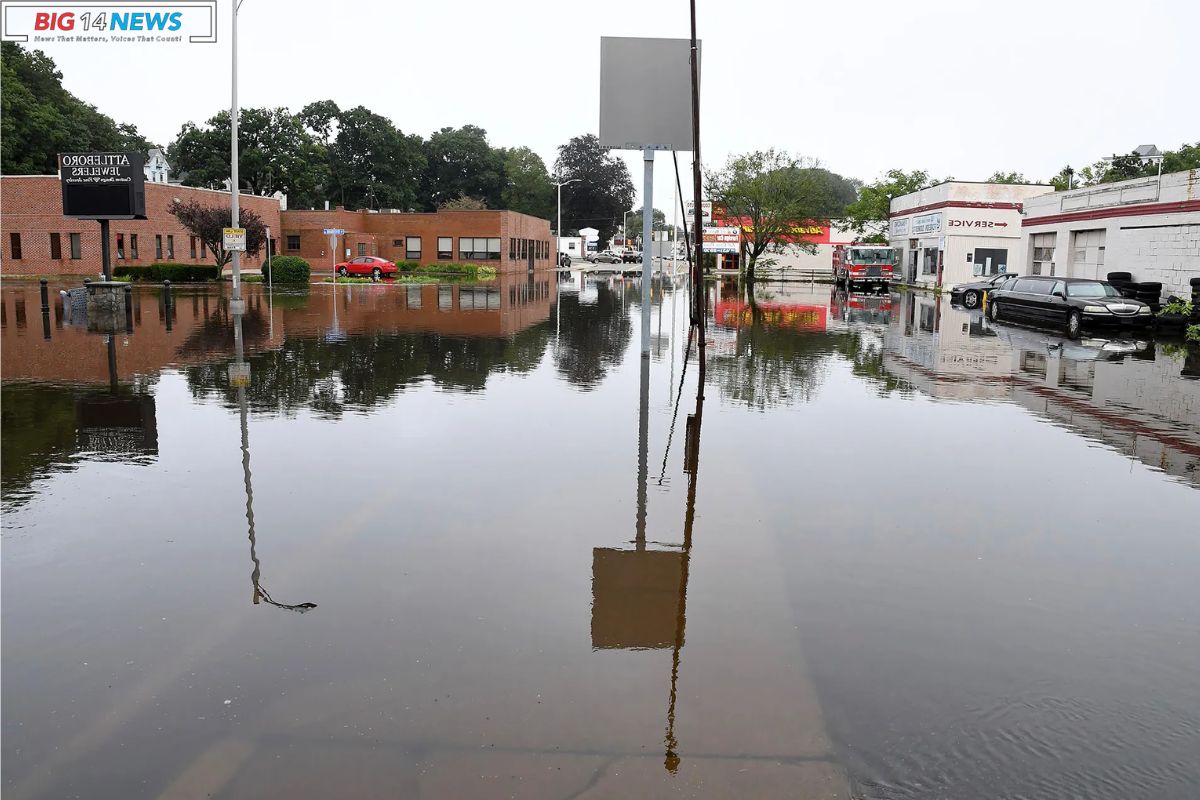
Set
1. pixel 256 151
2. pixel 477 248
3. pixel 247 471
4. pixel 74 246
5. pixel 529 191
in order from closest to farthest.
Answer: pixel 247 471
pixel 74 246
pixel 477 248
pixel 256 151
pixel 529 191

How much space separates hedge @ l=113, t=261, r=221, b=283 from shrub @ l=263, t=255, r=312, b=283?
3281 mm

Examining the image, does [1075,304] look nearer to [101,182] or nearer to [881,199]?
[101,182]

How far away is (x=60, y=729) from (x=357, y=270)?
62.2m

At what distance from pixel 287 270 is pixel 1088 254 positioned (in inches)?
1521

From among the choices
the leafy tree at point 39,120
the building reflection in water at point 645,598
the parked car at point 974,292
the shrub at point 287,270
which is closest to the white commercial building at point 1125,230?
the parked car at point 974,292

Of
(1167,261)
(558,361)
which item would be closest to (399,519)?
(558,361)

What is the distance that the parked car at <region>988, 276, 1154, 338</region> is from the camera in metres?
28.5

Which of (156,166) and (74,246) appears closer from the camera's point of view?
(74,246)

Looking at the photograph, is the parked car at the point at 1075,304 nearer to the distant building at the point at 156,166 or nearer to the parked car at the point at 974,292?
the parked car at the point at 974,292

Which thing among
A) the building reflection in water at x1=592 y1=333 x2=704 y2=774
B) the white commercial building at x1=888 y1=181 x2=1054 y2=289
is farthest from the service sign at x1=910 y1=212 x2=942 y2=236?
the building reflection in water at x1=592 y1=333 x2=704 y2=774

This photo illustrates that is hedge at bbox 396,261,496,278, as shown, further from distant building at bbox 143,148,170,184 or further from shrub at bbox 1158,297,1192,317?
distant building at bbox 143,148,170,184

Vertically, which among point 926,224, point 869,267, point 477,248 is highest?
point 926,224

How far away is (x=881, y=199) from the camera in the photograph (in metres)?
80.5

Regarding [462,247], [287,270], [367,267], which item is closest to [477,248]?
[462,247]
